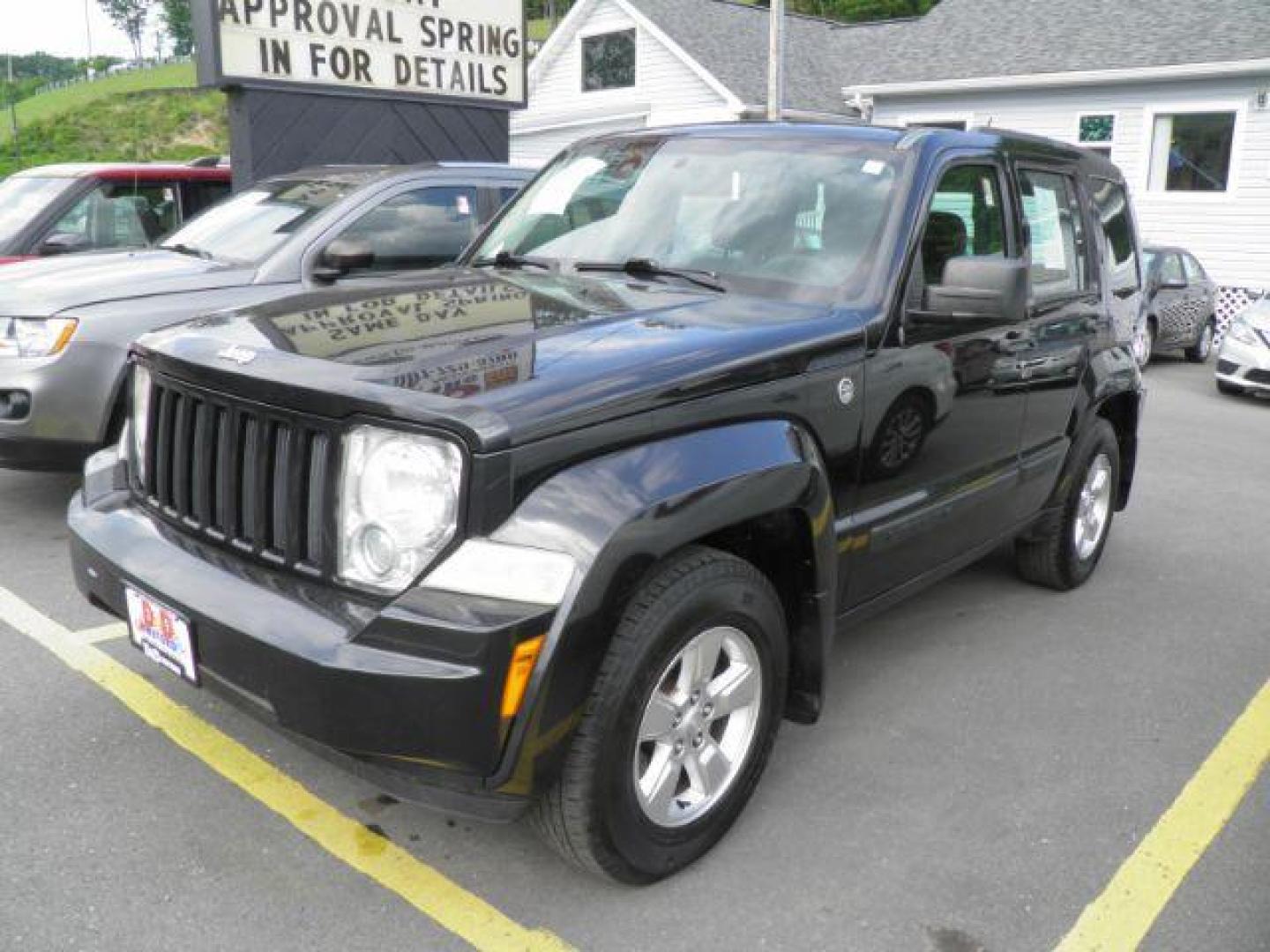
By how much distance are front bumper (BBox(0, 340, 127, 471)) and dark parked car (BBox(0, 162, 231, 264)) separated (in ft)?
9.10

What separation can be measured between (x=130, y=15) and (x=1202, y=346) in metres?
144

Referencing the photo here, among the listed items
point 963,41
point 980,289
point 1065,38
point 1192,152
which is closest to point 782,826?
point 980,289

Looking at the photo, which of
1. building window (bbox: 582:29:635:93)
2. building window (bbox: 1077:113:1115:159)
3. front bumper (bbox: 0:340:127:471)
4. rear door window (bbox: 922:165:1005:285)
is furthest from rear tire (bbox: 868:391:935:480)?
building window (bbox: 582:29:635:93)

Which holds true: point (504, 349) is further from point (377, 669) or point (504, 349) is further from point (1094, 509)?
point (1094, 509)

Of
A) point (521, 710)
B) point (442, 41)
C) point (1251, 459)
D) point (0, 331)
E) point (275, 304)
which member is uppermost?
point (442, 41)

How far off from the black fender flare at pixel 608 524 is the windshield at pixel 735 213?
2.72 feet

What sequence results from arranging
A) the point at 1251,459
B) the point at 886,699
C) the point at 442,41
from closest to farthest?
the point at 886,699, the point at 1251,459, the point at 442,41

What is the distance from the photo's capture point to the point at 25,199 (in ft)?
26.2

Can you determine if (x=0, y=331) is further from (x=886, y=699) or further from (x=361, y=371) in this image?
(x=886, y=699)

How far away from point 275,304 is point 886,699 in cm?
236

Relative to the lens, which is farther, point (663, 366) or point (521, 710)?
point (663, 366)

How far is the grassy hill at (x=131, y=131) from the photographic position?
49.4 m

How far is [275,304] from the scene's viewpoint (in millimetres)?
3244

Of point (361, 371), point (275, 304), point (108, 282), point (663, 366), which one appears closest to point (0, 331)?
point (108, 282)
